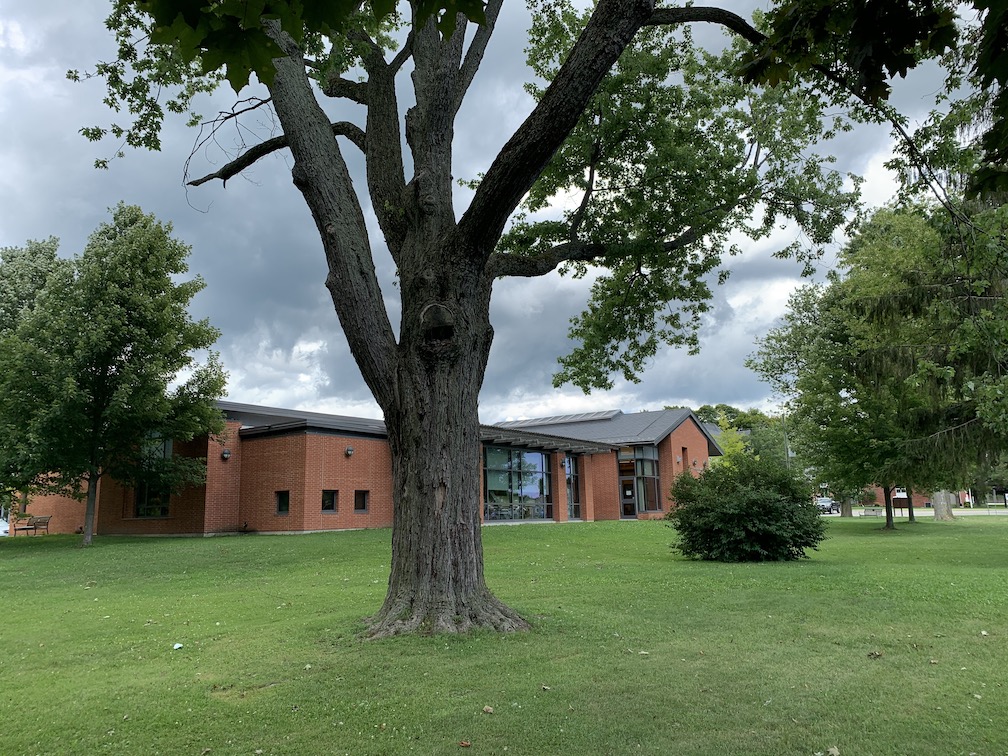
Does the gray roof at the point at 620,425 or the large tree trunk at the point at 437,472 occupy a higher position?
the gray roof at the point at 620,425

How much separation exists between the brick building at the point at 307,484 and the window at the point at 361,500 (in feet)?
0.12

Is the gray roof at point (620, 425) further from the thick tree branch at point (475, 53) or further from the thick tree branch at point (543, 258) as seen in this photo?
the thick tree branch at point (475, 53)

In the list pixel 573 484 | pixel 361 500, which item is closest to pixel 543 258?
pixel 361 500

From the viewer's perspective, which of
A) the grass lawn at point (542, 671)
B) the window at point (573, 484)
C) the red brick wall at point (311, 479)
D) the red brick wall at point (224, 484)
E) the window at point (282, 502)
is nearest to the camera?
the grass lawn at point (542, 671)

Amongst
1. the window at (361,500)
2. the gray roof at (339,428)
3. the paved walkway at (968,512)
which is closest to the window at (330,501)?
the window at (361,500)

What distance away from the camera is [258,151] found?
354 inches

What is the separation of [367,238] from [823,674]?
19.4 ft

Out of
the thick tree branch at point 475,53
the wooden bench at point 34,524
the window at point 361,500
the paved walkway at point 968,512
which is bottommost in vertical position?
the paved walkway at point 968,512

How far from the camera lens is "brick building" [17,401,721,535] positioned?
24.4m

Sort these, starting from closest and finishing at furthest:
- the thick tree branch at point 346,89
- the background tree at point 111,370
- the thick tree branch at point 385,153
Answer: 1. the thick tree branch at point 385,153
2. the thick tree branch at point 346,89
3. the background tree at point 111,370

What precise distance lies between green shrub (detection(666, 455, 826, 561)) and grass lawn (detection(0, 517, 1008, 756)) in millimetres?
2251

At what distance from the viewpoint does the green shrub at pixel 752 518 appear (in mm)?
13359

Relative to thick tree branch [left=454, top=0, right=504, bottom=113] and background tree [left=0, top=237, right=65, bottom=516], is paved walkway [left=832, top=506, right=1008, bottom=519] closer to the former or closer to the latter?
thick tree branch [left=454, top=0, right=504, bottom=113]

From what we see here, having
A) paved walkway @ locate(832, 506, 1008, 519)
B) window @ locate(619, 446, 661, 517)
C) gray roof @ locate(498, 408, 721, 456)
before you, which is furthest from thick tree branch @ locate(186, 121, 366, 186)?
paved walkway @ locate(832, 506, 1008, 519)
